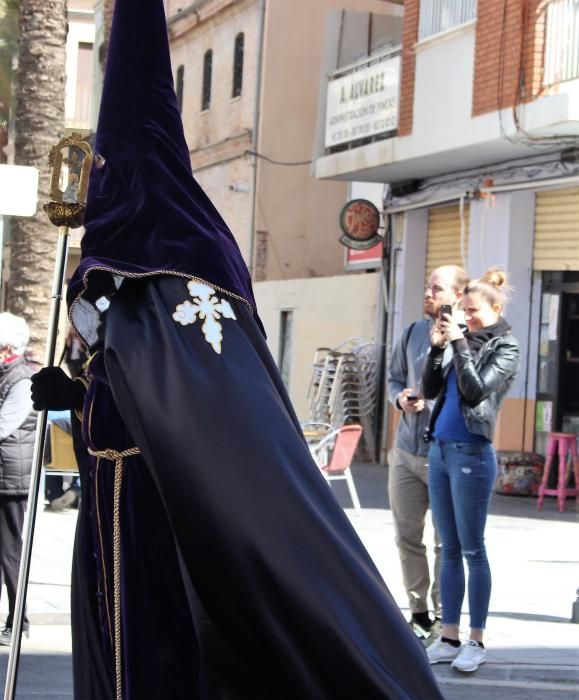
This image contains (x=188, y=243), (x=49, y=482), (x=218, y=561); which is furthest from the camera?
(x=49, y=482)

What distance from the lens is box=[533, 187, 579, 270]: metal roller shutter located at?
53.5 ft

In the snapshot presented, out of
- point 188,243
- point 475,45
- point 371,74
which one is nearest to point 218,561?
point 188,243

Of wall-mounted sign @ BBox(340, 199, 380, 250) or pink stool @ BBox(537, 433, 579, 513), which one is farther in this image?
wall-mounted sign @ BBox(340, 199, 380, 250)

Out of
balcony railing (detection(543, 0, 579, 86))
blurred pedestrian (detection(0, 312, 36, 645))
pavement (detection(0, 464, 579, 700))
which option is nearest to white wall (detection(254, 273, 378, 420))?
A: balcony railing (detection(543, 0, 579, 86))

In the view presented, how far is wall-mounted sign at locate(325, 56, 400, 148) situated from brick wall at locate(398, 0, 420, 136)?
17cm

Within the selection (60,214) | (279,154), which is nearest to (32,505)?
(60,214)

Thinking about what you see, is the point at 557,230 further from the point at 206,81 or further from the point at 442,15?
the point at 206,81

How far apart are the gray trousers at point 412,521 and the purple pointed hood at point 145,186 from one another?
3808 millimetres

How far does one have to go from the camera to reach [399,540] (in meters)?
7.51

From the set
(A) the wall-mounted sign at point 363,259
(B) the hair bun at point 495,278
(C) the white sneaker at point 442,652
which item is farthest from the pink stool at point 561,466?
(A) the wall-mounted sign at point 363,259

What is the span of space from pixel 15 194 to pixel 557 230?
343 inches

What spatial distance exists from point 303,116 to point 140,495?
919 inches

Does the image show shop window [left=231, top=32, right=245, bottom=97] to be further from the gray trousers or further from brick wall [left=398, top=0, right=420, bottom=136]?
the gray trousers

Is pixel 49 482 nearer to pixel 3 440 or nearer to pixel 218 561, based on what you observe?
pixel 3 440
